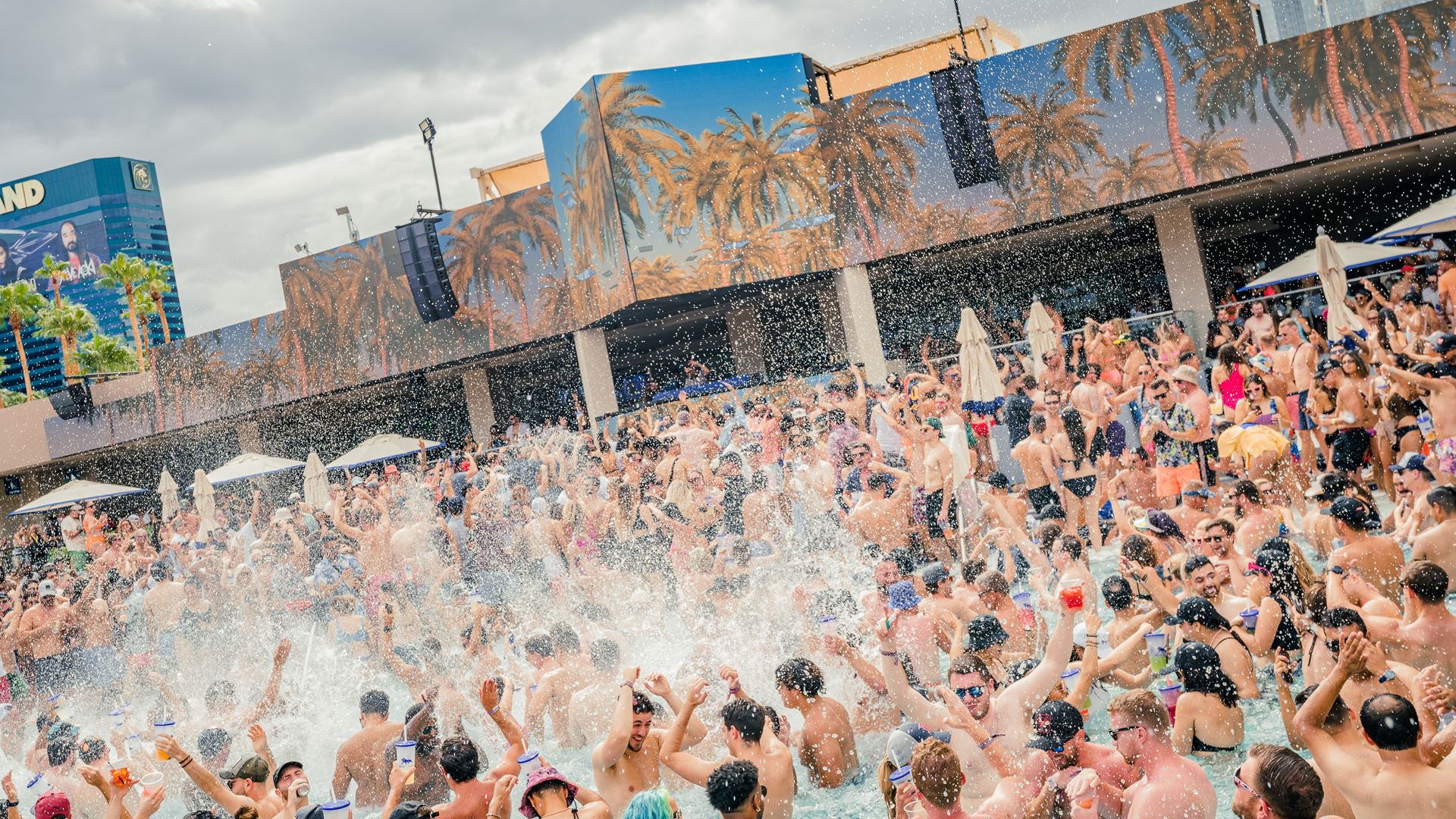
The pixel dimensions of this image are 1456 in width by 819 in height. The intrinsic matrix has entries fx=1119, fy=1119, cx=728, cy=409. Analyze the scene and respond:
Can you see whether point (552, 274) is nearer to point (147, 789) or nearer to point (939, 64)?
point (939, 64)

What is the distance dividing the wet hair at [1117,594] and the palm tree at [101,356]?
5287 centimetres

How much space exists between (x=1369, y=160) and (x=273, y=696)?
20.9 meters

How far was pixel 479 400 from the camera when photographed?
28672 millimetres

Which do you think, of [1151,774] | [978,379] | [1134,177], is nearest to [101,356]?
[1134,177]

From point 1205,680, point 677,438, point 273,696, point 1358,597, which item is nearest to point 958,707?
point 1205,680

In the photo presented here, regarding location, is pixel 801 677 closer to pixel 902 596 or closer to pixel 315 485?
pixel 902 596

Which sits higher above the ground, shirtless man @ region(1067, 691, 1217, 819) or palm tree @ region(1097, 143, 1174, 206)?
palm tree @ region(1097, 143, 1174, 206)

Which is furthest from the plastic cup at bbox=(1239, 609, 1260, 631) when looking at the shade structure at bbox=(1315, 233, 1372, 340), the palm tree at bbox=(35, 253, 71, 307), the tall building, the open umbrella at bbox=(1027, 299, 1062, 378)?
the tall building

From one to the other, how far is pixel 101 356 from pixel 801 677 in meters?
54.3

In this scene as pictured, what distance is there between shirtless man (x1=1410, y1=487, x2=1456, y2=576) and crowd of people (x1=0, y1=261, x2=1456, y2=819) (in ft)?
0.06

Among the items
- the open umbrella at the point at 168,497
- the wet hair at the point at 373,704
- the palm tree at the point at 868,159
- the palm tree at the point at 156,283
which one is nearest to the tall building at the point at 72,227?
the palm tree at the point at 156,283

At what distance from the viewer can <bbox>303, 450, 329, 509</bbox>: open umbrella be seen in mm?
17781

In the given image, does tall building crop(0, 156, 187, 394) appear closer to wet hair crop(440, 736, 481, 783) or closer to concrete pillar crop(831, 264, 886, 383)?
concrete pillar crop(831, 264, 886, 383)

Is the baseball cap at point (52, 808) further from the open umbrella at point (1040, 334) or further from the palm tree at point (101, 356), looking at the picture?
the palm tree at point (101, 356)
